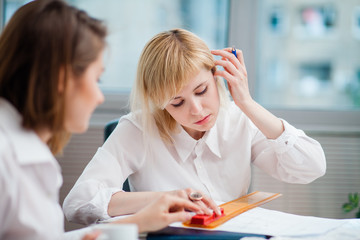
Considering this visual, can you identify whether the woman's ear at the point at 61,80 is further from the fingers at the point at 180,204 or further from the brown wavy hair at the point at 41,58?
the fingers at the point at 180,204

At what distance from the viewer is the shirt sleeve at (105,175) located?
142 cm

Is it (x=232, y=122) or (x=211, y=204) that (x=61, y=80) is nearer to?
(x=211, y=204)

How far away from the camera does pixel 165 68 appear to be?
1512mm

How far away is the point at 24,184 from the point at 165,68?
742 mm

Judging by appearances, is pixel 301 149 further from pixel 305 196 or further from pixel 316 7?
pixel 316 7

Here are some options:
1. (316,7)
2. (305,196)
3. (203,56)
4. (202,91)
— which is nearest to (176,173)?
(202,91)

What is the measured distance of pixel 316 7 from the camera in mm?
2977

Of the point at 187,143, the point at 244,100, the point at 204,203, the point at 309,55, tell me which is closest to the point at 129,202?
the point at 204,203

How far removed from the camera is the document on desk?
1.16 m

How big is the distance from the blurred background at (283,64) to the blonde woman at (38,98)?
1719 millimetres

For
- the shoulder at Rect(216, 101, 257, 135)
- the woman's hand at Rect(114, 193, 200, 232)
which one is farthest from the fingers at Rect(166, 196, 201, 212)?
the shoulder at Rect(216, 101, 257, 135)

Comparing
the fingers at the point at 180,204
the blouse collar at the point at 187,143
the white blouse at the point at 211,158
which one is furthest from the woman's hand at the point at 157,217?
the blouse collar at the point at 187,143

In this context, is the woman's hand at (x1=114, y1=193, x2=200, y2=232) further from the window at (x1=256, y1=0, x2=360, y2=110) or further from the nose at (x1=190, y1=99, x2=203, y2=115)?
the window at (x1=256, y1=0, x2=360, y2=110)

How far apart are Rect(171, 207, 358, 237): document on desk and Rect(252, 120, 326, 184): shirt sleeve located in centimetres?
32
